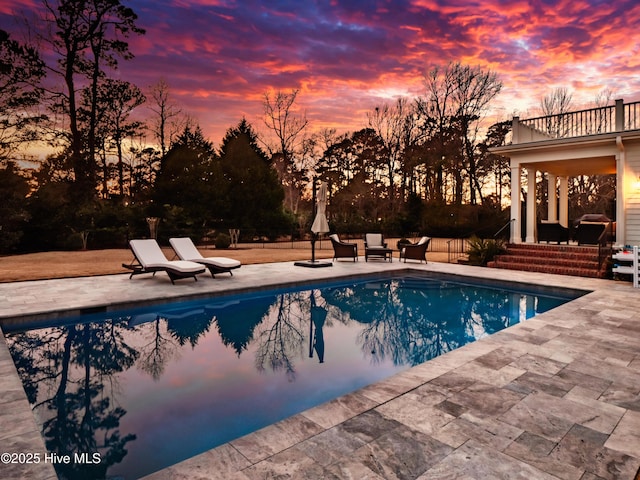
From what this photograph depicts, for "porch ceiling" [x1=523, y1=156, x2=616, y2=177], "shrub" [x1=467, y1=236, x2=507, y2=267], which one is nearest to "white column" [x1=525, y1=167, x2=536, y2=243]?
"porch ceiling" [x1=523, y1=156, x2=616, y2=177]

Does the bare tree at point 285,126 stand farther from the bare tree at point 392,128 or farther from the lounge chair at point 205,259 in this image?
the lounge chair at point 205,259

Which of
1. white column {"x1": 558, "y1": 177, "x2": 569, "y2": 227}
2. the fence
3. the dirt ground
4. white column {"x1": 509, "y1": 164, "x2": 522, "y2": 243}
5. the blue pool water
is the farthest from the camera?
the fence

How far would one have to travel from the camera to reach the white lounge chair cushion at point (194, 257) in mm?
9242

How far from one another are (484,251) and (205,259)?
8.37 m

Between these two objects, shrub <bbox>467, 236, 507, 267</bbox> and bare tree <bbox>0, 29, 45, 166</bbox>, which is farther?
bare tree <bbox>0, 29, 45, 166</bbox>

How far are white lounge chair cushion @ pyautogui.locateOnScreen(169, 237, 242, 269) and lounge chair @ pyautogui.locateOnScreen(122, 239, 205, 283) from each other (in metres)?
0.50

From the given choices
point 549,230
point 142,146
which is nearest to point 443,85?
point 549,230

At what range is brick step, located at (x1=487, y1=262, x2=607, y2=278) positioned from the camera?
989cm

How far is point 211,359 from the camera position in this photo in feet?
15.8

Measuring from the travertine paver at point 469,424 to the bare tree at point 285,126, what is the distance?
968 inches

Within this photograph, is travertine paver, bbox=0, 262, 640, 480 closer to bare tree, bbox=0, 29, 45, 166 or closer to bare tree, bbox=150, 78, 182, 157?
bare tree, bbox=0, 29, 45, 166

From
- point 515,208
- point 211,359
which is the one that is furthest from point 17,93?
point 515,208

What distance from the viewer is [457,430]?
2.64 metres

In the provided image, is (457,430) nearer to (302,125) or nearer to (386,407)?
(386,407)
